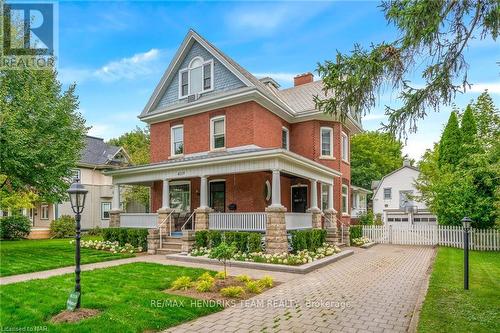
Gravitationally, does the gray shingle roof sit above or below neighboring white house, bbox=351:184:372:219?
above

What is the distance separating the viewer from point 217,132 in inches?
683

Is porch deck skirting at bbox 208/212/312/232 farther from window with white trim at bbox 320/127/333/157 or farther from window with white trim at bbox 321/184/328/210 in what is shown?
window with white trim at bbox 320/127/333/157

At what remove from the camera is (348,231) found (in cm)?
1855

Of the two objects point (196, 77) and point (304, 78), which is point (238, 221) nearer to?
point (196, 77)

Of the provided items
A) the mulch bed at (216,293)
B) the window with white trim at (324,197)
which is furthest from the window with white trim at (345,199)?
the mulch bed at (216,293)

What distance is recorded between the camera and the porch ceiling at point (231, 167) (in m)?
12.8

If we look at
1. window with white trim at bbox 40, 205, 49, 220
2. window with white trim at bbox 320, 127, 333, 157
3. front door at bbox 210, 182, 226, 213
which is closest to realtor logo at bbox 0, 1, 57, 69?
front door at bbox 210, 182, 226, 213

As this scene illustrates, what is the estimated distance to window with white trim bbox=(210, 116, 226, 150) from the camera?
17109mm

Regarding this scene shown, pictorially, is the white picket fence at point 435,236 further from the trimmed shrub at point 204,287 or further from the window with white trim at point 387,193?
the window with white trim at point 387,193

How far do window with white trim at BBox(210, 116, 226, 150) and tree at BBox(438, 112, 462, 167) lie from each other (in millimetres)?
13384

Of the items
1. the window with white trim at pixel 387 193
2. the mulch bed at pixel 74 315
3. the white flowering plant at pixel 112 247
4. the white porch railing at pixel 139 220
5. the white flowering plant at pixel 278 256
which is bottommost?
the white flowering plant at pixel 112 247

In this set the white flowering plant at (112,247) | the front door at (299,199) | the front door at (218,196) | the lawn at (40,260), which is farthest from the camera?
the front door at (299,199)

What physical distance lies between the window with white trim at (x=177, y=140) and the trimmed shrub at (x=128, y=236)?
194 inches

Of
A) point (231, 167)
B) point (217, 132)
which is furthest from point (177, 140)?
point (231, 167)
